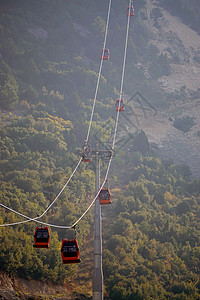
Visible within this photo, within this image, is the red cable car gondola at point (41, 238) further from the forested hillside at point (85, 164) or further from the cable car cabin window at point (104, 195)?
the cable car cabin window at point (104, 195)

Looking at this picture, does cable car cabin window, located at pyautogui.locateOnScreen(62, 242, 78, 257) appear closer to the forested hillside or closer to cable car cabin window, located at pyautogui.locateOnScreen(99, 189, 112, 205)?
the forested hillside

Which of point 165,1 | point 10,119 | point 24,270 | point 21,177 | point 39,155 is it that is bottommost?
point 24,270

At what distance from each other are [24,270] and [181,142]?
58.0m

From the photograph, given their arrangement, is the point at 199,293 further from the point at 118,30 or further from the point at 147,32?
the point at 147,32

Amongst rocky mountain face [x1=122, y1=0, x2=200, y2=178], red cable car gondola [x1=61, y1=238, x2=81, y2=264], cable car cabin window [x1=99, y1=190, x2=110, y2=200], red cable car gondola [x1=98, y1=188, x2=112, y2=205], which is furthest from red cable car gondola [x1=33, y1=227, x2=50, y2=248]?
rocky mountain face [x1=122, y1=0, x2=200, y2=178]

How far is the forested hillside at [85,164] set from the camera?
29688 mm

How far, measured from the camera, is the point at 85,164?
5409 cm

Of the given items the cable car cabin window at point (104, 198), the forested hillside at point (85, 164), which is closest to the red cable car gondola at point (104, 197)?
the cable car cabin window at point (104, 198)

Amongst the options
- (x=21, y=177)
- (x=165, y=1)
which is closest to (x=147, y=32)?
(x=165, y=1)

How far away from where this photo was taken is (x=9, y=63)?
78.9 m

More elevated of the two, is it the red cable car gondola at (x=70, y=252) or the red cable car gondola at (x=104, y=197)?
the red cable car gondola at (x=104, y=197)

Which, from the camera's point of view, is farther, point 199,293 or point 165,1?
point 165,1

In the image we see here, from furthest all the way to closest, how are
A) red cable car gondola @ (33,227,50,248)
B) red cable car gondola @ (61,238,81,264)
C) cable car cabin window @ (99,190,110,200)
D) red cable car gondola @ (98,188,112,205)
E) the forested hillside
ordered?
the forested hillside → cable car cabin window @ (99,190,110,200) → red cable car gondola @ (98,188,112,205) → red cable car gondola @ (33,227,50,248) → red cable car gondola @ (61,238,81,264)

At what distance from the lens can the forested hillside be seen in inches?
1169
